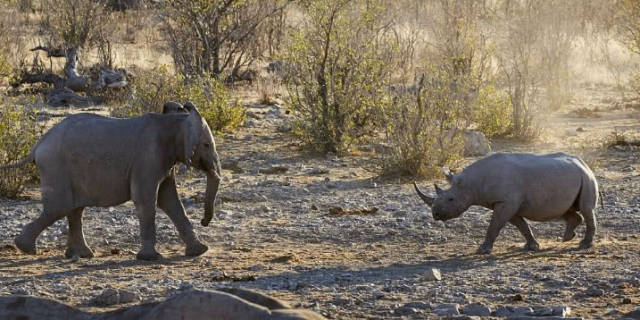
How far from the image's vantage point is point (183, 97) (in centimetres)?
1631

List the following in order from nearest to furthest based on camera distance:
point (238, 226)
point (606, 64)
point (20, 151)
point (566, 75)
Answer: point (238, 226) → point (20, 151) → point (566, 75) → point (606, 64)

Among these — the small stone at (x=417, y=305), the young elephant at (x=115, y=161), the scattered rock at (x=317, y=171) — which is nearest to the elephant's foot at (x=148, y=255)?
the young elephant at (x=115, y=161)

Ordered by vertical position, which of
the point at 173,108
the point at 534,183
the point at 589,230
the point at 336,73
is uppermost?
the point at 336,73

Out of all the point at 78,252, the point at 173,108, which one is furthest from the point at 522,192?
the point at 78,252

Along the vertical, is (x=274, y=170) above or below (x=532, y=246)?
above

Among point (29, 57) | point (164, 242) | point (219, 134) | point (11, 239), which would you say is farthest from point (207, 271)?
point (29, 57)

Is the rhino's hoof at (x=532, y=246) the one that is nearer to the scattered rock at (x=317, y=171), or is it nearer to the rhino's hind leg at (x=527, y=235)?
the rhino's hind leg at (x=527, y=235)

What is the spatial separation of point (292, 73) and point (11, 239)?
701cm

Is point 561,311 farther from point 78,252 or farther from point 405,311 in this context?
point 78,252

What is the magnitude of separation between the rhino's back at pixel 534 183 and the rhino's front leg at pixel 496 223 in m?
0.10

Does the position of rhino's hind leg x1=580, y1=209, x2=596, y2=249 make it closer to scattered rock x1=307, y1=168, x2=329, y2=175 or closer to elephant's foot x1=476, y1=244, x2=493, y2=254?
elephant's foot x1=476, y1=244, x2=493, y2=254

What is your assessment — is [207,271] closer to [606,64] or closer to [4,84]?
[4,84]

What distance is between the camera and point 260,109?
2050 centimetres

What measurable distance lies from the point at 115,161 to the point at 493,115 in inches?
362
